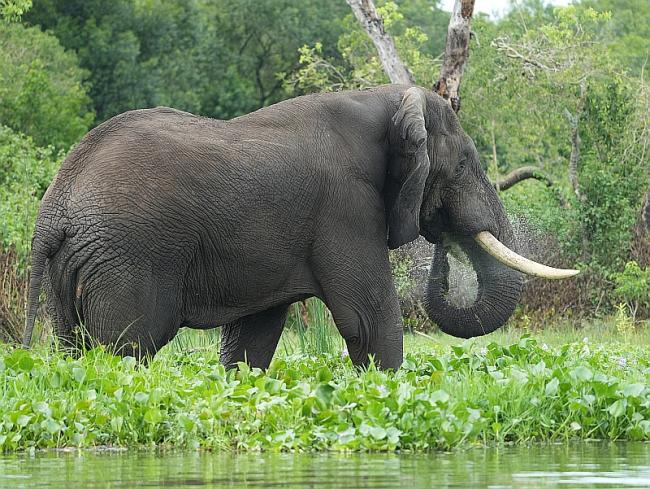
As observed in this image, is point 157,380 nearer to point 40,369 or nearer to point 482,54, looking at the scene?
point 40,369

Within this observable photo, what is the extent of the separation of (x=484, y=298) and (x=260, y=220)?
206 centimetres

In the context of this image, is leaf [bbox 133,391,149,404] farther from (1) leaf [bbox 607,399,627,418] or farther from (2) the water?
(1) leaf [bbox 607,399,627,418]

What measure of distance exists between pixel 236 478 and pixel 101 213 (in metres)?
3.19

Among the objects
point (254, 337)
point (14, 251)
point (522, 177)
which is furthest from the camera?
point (522, 177)

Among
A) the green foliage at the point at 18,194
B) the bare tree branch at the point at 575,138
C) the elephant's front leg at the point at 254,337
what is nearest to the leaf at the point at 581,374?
the elephant's front leg at the point at 254,337

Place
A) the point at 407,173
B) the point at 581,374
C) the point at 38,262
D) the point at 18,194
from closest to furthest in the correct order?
1. the point at 581,374
2. the point at 38,262
3. the point at 407,173
4. the point at 18,194

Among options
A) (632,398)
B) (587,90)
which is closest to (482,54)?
(587,90)

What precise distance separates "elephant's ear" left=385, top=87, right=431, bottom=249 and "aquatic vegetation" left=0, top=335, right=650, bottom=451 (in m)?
1.75

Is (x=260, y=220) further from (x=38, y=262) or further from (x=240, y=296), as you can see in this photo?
(x=38, y=262)

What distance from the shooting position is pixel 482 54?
1098 inches

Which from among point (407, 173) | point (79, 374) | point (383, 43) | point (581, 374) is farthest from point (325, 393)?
point (383, 43)

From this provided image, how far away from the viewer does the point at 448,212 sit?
11.1m

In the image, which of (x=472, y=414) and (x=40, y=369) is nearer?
(x=472, y=414)

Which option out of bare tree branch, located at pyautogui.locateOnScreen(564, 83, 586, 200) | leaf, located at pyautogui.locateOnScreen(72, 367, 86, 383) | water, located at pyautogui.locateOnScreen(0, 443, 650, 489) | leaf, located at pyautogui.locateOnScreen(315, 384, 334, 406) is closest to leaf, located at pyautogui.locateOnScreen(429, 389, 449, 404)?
water, located at pyautogui.locateOnScreen(0, 443, 650, 489)
